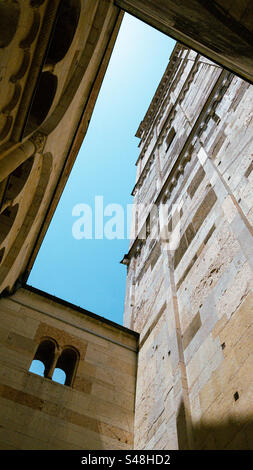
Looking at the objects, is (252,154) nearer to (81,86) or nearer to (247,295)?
(247,295)

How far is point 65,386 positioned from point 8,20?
21.6 ft

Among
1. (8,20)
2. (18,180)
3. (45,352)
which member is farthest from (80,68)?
(45,352)

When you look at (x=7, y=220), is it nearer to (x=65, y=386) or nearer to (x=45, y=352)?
(x=45, y=352)

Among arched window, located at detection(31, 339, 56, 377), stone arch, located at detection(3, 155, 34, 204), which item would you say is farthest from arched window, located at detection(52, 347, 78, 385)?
stone arch, located at detection(3, 155, 34, 204)

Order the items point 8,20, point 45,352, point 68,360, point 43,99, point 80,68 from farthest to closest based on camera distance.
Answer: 1. point 68,360
2. point 45,352
3. point 80,68
4. point 43,99
5. point 8,20

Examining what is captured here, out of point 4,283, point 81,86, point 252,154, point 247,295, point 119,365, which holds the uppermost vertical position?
point 81,86

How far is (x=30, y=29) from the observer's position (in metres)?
4.79

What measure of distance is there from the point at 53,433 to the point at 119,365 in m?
2.74

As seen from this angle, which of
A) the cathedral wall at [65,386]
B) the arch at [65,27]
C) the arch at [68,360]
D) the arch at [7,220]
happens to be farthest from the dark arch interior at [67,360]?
the arch at [65,27]

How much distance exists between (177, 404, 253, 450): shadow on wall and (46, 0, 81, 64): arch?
661cm

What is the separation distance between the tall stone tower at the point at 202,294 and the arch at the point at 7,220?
3.91m

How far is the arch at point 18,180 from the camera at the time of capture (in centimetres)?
696

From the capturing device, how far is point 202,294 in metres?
7.16

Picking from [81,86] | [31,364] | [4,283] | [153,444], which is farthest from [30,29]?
[153,444]
